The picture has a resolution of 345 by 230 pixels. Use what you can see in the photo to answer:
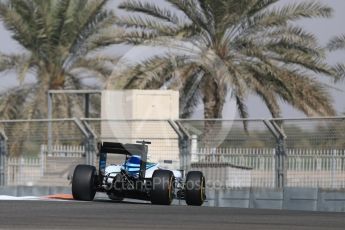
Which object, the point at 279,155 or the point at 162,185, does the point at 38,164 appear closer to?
the point at 279,155

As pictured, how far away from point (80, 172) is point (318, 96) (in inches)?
576

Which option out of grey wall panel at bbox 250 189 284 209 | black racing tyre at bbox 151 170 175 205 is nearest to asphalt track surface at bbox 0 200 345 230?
black racing tyre at bbox 151 170 175 205

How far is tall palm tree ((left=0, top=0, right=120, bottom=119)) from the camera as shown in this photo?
38.2m

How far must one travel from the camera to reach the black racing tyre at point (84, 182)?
19.0 m

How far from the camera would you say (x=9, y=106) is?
38656mm

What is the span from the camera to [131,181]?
1906 cm

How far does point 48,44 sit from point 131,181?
66.3 ft

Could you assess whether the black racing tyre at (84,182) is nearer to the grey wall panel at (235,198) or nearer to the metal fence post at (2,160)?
the grey wall panel at (235,198)

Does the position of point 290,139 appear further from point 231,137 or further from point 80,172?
point 80,172

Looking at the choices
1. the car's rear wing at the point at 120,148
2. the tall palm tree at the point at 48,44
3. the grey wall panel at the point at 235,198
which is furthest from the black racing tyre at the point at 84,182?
the tall palm tree at the point at 48,44

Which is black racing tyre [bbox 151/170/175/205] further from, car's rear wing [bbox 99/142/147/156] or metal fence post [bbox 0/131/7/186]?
metal fence post [bbox 0/131/7/186]

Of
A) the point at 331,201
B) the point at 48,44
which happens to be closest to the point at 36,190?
the point at 331,201

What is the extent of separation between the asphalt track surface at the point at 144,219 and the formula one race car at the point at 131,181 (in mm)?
2407

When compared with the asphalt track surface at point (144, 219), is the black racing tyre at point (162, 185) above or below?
above
